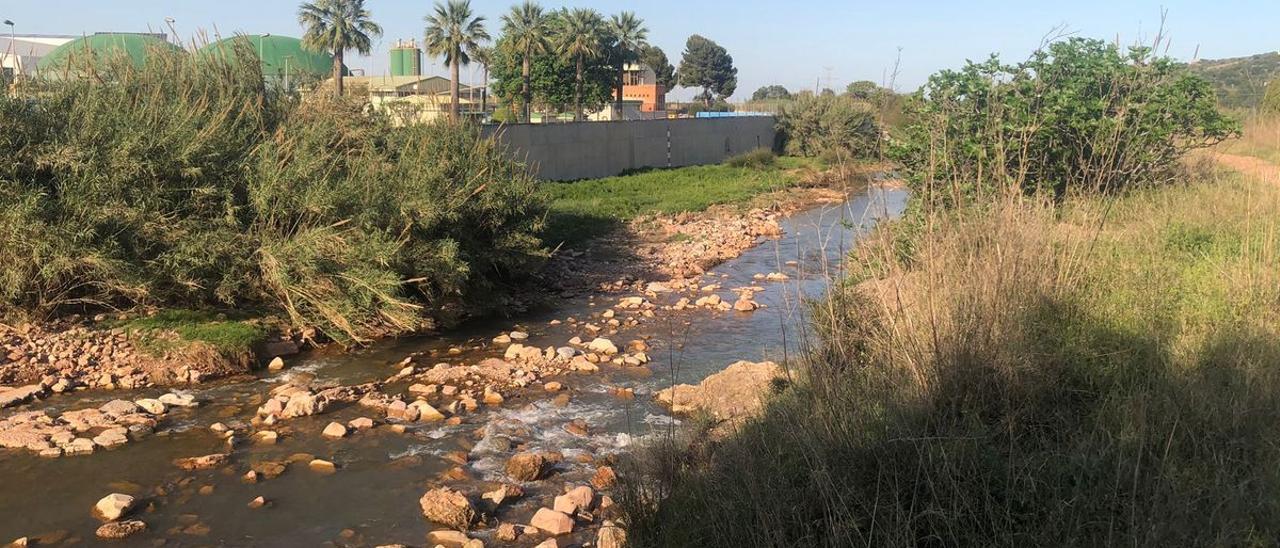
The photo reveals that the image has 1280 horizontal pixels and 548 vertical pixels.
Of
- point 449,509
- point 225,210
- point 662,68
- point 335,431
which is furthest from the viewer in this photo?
point 662,68

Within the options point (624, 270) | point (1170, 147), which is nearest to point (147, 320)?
point (624, 270)

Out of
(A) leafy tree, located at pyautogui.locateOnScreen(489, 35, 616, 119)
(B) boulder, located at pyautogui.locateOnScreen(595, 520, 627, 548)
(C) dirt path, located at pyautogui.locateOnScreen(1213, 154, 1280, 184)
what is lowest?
(B) boulder, located at pyautogui.locateOnScreen(595, 520, 627, 548)

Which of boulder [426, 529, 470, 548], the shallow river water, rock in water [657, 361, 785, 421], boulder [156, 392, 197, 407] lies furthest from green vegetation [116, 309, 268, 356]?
boulder [426, 529, 470, 548]

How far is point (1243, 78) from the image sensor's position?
467 inches

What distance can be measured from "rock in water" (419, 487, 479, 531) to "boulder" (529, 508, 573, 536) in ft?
1.30

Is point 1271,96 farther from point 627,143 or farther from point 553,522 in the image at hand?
point 627,143

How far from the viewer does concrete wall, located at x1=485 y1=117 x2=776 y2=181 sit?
77.8 feet

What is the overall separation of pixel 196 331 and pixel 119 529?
4173mm

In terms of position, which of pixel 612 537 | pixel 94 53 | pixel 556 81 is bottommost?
pixel 612 537

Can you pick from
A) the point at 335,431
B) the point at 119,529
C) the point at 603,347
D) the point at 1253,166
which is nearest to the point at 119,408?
the point at 335,431

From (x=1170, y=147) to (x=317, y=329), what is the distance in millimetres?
9308

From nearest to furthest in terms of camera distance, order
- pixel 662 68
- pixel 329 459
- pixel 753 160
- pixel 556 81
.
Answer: pixel 329 459 → pixel 753 160 → pixel 556 81 → pixel 662 68

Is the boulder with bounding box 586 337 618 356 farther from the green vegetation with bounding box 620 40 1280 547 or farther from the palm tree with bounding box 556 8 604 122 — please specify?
the palm tree with bounding box 556 8 604 122

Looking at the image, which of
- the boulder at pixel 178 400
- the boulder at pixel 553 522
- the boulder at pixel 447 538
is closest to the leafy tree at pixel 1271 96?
the boulder at pixel 553 522
